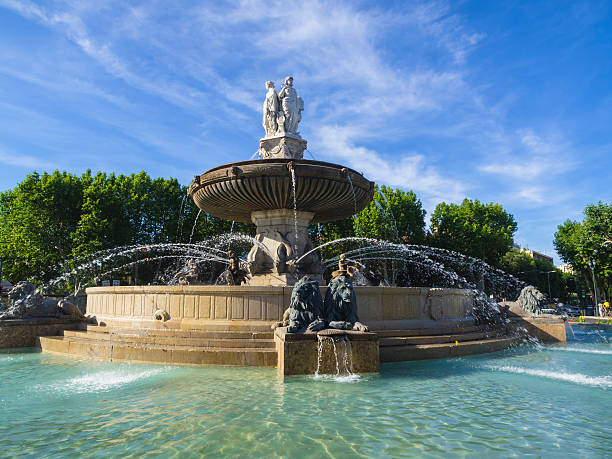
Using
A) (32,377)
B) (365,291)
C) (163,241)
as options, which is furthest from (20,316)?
(163,241)

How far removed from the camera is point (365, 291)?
8641mm

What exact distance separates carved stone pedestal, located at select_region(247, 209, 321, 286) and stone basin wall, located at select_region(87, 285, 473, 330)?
3038mm

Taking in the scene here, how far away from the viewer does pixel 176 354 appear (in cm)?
744

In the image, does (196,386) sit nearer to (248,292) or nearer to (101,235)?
(248,292)

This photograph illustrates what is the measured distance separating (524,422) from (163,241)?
2685cm

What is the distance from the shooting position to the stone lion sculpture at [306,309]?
6.71 m

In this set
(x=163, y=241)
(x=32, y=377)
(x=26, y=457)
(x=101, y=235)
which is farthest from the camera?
(x=163, y=241)

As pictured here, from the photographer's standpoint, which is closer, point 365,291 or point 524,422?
point 524,422

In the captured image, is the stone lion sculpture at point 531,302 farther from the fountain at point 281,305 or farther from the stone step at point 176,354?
the stone step at point 176,354

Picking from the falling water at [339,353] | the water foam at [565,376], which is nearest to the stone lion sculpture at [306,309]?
the falling water at [339,353]

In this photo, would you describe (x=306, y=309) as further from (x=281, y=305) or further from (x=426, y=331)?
(x=426, y=331)

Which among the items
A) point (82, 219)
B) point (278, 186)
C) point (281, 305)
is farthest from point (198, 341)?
point (82, 219)

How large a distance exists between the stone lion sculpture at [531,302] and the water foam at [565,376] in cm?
660

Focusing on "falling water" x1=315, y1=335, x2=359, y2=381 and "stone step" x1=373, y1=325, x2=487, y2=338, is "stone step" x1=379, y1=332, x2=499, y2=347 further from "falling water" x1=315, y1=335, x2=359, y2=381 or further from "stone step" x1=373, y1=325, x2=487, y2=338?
"falling water" x1=315, y1=335, x2=359, y2=381
